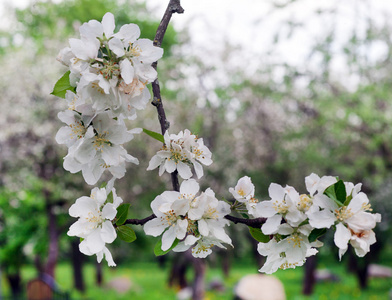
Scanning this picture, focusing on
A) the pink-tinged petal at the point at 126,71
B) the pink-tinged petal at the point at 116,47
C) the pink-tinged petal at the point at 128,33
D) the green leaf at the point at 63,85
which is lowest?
the green leaf at the point at 63,85

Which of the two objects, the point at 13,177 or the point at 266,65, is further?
the point at 13,177

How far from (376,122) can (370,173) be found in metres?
3.61

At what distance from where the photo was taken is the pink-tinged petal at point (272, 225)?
0.91 meters

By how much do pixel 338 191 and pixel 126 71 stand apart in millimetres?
519

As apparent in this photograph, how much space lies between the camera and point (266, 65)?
712 centimetres

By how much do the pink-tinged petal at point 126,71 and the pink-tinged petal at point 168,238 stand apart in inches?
13.7

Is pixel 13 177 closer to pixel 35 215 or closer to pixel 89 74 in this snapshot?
pixel 35 215

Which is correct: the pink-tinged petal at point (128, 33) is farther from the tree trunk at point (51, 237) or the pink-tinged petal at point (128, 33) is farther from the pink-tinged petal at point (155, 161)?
the tree trunk at point (51, 237)

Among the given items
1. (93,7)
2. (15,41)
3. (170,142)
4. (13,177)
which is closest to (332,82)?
(93,7)

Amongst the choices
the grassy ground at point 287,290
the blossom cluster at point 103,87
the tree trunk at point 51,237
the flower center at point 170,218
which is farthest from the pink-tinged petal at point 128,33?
the grassy ground at point 287,290

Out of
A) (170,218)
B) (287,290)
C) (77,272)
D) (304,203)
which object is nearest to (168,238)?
(170,218)

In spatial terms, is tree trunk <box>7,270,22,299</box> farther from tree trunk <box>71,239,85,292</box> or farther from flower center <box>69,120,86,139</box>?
flower center <box>69,120,86,139</box>

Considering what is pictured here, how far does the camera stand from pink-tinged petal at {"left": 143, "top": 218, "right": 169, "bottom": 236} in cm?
99

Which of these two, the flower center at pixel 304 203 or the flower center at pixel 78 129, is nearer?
the flower center at pixel 304 203
